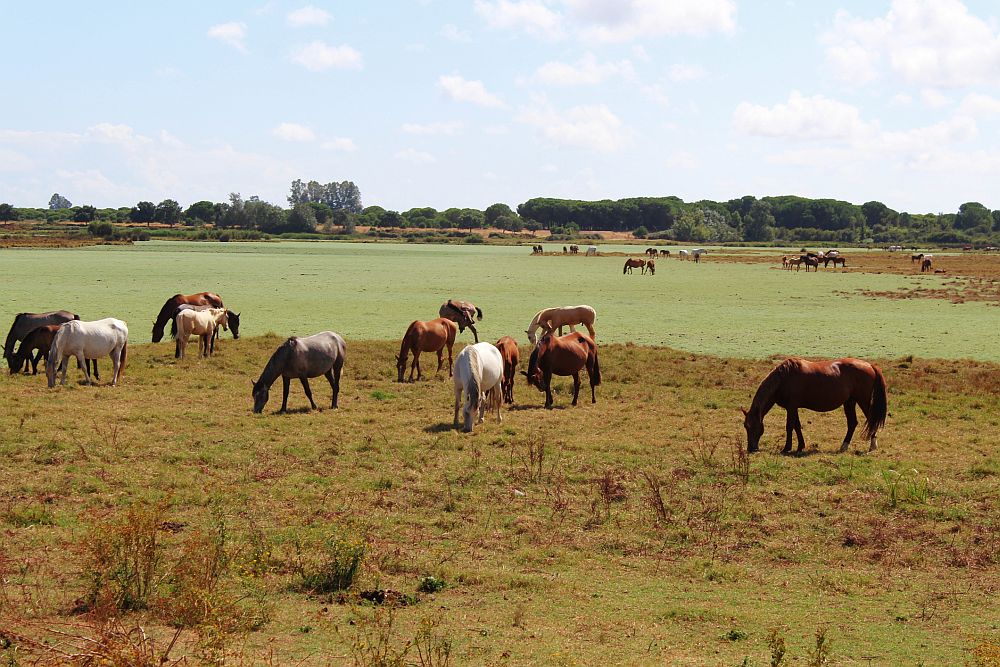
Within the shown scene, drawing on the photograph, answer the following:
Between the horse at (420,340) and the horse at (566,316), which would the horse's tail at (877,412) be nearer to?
the horse at (420,340)

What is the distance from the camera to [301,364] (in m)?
17.5

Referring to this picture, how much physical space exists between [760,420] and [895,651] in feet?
24.3

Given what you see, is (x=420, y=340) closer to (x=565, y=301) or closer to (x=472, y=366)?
(x=472, y=366)

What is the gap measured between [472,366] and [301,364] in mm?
3597

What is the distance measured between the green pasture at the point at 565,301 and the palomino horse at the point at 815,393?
11.0m

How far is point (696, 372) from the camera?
22266 mm

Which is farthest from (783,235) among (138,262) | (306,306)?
(306,306)

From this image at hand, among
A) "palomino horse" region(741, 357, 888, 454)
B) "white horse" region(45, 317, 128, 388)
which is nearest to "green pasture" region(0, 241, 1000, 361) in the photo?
"white horse" region(45, 317, 128, 388)

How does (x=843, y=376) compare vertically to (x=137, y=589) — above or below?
above

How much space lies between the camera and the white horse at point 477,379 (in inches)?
626

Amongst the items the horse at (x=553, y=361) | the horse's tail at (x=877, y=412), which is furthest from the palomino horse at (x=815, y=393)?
the horse at (x=553, y=361)

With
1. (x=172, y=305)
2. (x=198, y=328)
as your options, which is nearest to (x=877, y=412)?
(x=198, y=328)

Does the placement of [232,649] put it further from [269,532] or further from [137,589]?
[269,532]

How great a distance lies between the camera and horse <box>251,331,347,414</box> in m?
17.1
